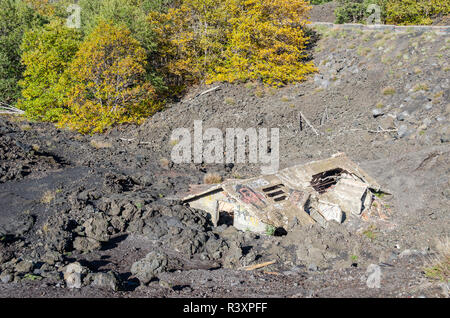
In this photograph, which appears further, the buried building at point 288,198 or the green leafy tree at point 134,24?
the green leafy tree at point 134,24

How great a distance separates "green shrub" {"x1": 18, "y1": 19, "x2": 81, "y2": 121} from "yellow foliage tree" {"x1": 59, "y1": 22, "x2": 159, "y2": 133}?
1332 millimetres

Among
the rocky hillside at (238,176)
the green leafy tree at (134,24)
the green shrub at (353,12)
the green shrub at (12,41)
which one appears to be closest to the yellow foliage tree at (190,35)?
the green leafy tree at (134,24)

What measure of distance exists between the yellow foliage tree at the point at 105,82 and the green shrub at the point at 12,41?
7.45 meters

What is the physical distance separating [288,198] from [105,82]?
16943mm

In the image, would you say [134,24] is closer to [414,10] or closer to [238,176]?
[238,176]

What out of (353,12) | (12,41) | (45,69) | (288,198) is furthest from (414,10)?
(12,41)

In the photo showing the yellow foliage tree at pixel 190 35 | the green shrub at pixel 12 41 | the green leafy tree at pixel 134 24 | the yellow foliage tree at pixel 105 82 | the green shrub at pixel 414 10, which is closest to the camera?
the yellow foliage tree at pixel 105 82

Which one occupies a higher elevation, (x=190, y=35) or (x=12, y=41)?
(x=190, y=35)

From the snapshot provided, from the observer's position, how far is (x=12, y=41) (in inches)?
1150

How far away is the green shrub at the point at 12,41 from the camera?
2883 centimetres

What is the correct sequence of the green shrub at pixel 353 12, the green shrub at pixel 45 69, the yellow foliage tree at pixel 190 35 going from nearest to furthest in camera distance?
the green shrub at pixel 45 69, the yellow foliage tree at pixel 190 35, the green shrub at pixel 353 12

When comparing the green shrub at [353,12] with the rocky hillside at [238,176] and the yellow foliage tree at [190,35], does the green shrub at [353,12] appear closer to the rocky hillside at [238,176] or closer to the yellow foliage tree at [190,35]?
the rocky hillside at [238,176]

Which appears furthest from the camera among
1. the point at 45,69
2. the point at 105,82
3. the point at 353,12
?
the point at 353,12

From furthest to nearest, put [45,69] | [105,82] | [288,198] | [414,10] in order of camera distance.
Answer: [414,10]
[45,69]
[105,82]
[288,198]
